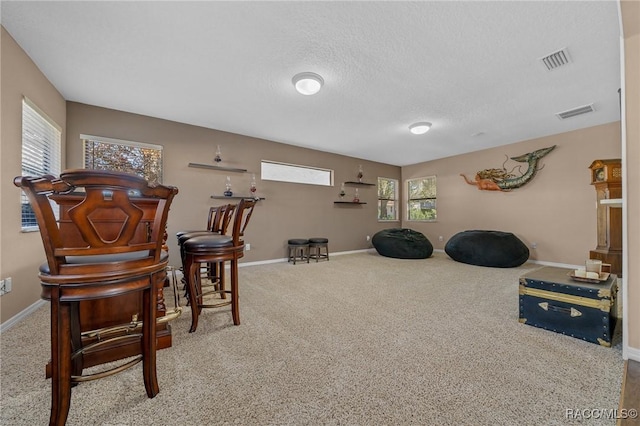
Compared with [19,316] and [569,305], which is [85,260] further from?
[569,305]

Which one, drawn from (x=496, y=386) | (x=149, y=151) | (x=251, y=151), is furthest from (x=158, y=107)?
(x=496, y=386)

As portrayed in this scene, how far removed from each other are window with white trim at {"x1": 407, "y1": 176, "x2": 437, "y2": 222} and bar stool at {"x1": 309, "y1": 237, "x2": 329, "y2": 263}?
311 centimetres

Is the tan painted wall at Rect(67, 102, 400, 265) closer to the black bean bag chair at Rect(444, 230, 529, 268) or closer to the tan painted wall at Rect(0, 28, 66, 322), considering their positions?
the tan painted wall at Rect(0, 28, 66, 322)

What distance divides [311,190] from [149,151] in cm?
311

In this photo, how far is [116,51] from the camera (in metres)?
2.35

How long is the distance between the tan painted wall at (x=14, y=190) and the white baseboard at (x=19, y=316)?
0.04 metres

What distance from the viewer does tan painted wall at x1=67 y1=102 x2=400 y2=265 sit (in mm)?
3648

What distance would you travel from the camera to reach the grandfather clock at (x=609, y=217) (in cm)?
367

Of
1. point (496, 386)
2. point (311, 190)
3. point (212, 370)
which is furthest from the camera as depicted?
point (311, 190)

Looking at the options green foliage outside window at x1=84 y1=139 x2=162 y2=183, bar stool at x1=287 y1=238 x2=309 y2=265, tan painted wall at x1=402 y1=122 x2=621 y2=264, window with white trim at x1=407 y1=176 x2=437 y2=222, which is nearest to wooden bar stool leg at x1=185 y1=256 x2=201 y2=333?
green foliage outside window at x1=84 y1=139 x2=162 y2=183

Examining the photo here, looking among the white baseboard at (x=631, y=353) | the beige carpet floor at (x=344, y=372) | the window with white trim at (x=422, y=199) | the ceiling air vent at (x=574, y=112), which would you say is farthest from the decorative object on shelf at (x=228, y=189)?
the ceiling air vent at (x=574, y=112)

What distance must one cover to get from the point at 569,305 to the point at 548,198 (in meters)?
4.07

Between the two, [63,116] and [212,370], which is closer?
[212,370]

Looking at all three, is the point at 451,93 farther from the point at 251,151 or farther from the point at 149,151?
the point at 149,151
